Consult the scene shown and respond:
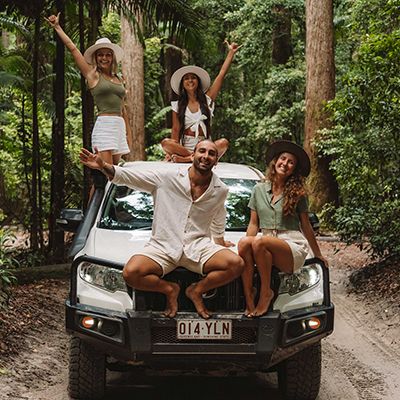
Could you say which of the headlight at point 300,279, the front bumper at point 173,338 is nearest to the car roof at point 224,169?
the headlight at point 300,279

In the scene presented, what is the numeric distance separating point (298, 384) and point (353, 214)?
5.29 metres

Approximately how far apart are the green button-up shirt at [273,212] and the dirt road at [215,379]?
1.33 meters

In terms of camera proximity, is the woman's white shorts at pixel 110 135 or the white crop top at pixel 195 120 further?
the woman's white shorts at pixel 110 135

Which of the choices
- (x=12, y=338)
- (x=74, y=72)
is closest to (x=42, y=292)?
(x=12, y=338)

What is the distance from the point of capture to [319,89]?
634 inches

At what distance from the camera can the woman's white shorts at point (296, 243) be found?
4953mm

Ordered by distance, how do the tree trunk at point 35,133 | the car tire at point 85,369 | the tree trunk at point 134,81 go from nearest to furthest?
the car tire at point 85,369 < the tree trunk at point 35,133 < the tree trunk at point 134,81

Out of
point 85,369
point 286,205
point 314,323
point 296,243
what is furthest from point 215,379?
point 286,205

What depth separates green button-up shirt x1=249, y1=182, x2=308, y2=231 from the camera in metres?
5.40

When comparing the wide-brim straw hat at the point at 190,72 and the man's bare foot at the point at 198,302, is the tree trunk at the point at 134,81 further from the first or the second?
the man's bare foot at the point at 198,302

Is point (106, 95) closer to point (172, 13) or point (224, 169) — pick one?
point (224, 169)

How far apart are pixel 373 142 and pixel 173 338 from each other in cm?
596

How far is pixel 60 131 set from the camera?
10.9m

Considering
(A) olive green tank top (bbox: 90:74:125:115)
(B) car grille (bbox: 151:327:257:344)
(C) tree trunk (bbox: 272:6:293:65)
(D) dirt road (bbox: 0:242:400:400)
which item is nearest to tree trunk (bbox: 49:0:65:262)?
(A) olive green tank top (bbox: 90:74:125:115)
